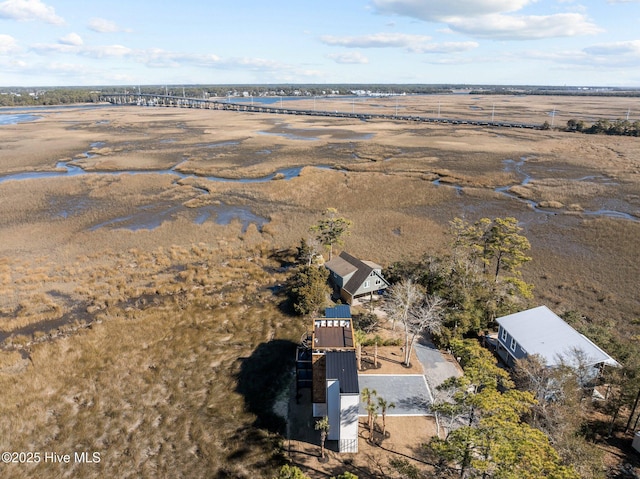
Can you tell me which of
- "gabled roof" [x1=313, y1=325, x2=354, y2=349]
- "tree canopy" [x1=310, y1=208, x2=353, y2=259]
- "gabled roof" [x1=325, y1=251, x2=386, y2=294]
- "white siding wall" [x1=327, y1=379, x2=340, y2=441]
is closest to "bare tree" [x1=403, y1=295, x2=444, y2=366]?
"gabled roof" [x1=313, y1=325, x2=354, y2=349]

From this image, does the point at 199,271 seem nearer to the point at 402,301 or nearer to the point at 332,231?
the point at 332,231

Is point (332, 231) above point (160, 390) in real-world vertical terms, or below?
above

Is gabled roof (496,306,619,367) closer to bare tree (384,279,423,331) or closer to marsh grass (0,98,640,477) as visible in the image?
Answer: bare tree (384,279,423,331)

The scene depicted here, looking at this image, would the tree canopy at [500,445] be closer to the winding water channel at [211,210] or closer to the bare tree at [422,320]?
the bare tree at [422,320]

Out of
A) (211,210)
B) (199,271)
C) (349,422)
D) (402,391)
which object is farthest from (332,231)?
(211,210)

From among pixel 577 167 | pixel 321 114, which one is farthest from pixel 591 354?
pixel 321 114

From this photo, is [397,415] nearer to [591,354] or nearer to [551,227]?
[591,354]

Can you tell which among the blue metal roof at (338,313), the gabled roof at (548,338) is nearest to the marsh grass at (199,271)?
the blue metal roof at (338,313)
